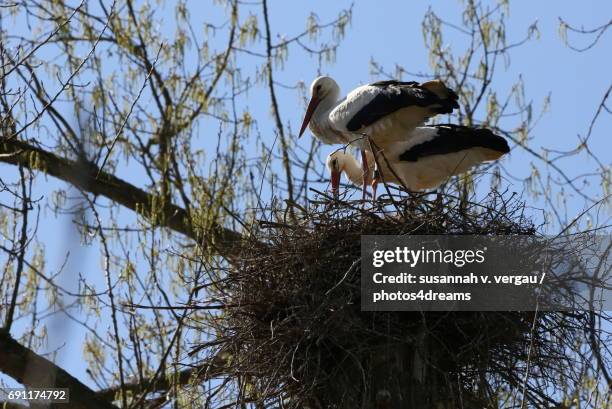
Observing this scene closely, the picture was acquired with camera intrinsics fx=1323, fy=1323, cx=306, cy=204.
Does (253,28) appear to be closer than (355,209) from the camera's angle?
No

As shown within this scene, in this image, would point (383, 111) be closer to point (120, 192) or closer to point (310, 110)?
point (310, 110)

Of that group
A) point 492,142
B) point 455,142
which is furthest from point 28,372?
point 492,142

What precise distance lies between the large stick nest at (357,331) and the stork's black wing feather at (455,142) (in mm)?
1681

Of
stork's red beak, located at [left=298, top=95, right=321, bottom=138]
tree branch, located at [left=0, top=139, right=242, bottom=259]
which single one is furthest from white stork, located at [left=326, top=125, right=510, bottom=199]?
tree branch, located at [left=0, top=139, right=242, bottom=259]

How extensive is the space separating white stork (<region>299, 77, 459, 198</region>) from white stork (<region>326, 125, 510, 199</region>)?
0.12 metres

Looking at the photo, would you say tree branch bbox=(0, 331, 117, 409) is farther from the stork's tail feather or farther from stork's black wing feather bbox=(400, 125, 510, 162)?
the stork's tail feather

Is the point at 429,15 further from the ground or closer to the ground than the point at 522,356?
further from the ground

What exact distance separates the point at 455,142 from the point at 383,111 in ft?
1.89

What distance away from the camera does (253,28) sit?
9820 millimetres

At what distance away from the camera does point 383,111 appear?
7598 mm

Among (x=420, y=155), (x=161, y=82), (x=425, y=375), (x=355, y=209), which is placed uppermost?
(x=161, y=82)

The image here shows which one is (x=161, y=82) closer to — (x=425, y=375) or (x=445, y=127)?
(x=445, y=127)

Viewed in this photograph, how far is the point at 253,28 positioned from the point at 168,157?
49.0 inches


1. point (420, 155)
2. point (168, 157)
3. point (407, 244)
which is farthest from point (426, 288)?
point (168, 157)
